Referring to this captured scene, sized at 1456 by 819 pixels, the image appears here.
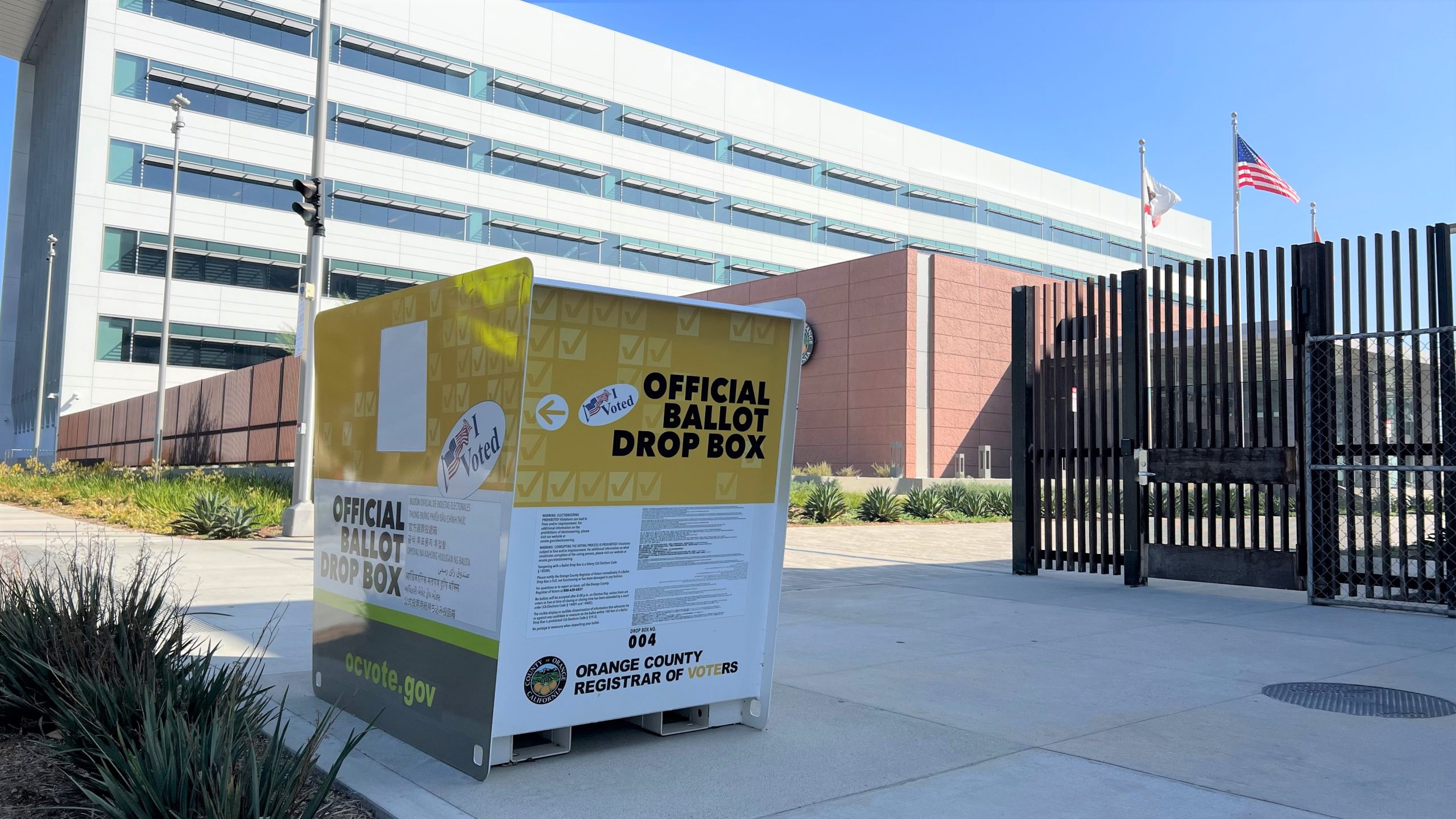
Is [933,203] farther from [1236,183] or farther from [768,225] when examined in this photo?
[1236,183]

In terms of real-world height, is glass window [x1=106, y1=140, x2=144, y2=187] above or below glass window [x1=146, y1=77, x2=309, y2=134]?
below

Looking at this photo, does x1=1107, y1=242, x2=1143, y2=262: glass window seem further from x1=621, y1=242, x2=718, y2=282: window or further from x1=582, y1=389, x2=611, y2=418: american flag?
x1=582, y1=389, x2=611, y2=418: american flag

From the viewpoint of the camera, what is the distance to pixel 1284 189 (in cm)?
2875

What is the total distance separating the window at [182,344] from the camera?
151ft

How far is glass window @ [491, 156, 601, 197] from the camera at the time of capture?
54562mm

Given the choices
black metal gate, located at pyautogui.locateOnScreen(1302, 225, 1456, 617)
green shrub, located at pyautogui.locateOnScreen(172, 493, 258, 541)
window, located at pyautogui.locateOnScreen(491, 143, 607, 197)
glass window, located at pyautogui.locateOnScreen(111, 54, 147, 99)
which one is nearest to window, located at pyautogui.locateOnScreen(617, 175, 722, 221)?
window, located at pyautogui.locateOnScreen(491, 143, 607, 197)

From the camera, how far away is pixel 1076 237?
74812 mm

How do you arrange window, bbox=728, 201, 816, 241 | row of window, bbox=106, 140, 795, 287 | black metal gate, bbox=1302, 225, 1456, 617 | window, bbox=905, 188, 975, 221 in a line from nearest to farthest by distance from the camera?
black metal gate, bbox=1302, 225, 1456, 617, row of window, bbox=106, 140, 795, 287, window, bbox=728, 201, 816, 241, window, bbox=905, 188, 975, 221

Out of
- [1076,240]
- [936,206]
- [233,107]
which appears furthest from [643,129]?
[1076,240]

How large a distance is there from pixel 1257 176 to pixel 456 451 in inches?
1167

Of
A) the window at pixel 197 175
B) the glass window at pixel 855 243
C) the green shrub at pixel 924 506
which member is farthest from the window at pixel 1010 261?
the green shrub at pixel 924 506

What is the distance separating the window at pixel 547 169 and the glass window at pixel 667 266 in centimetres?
398

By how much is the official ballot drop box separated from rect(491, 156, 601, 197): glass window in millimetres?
51469

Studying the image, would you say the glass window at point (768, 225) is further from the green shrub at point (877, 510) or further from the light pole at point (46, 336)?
the green shrub at point (877, 510)
